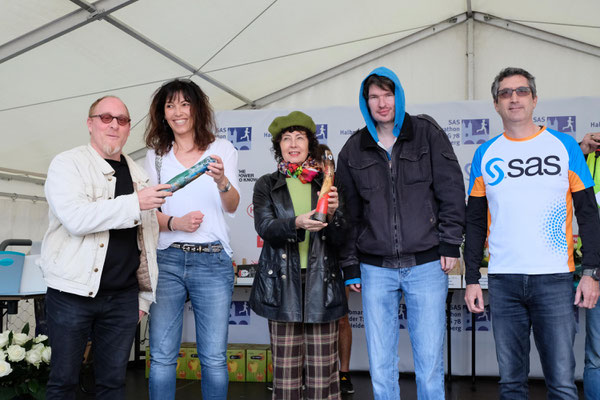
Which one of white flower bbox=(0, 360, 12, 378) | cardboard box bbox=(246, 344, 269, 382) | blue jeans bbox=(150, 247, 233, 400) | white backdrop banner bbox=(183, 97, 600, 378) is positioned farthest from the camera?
white backdrop banner bbox=(183, 97, 600, 378)

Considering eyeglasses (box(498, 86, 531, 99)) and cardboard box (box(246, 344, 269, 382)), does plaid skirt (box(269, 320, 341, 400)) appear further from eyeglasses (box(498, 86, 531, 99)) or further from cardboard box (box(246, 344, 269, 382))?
cardboard box (box(246, 344, 269, 382))

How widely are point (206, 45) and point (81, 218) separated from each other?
3.88 metres

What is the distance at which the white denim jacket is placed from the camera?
5.81ft

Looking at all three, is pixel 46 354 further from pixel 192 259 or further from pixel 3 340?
pixel 192 259

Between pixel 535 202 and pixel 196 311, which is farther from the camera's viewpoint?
pixel 196 311

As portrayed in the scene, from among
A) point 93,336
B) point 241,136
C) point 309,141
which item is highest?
point 241,136

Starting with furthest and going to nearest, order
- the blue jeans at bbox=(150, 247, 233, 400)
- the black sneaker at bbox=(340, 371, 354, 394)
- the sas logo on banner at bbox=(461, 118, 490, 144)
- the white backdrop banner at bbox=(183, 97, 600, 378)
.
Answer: the sas logo on banner at bbox=(461, 118, 490, 144)
the white backdrop banner at bbox=(183, 97, 600, 378)
the black sneaker at bbox=(340, 371, 354, 394)
the blue jeans at bbox=(150, 247, 233, 400)

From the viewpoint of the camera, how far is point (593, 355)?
2.27 meters

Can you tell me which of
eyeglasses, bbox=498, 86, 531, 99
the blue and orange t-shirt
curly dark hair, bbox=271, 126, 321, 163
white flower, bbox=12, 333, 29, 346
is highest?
eyeglasses, bbox=498, 86, 531, 99

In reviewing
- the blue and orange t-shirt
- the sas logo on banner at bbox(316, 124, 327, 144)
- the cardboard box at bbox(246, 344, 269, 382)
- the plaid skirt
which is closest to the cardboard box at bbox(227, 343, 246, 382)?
the cardboard box at bbox(246, 344, 269, 382)

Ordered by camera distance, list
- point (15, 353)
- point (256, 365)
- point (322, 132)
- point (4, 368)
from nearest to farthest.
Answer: point (4, 368) → point (15, 353) → point (256, 365) → point (322, 132)

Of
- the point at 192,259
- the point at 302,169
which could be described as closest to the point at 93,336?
the point at 192,259

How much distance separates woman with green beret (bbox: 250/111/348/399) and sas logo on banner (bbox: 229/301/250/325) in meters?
2.61

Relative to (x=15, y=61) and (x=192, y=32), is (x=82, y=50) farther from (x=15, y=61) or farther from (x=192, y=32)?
(x=192, y=32)
